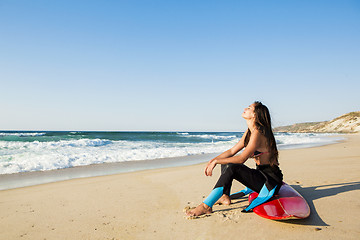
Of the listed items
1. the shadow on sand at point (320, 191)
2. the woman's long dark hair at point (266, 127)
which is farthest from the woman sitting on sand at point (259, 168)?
the shadow on sand at point (320, 191)

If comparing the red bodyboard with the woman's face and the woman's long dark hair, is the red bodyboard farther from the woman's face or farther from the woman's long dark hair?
the woman's face

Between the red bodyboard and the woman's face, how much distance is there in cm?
117

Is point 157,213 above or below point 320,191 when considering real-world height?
below

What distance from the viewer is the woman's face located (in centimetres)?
342

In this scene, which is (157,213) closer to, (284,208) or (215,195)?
(215,195)

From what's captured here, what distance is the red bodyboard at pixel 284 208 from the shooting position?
2.94 metres

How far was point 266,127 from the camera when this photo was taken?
3256 mm

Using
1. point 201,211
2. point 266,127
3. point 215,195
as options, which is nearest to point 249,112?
point 266,127

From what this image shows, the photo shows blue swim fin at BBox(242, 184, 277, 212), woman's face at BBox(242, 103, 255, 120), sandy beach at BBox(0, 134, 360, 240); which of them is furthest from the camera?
woman's face at BBox(242, 103, 255, 120)

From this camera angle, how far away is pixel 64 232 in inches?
121

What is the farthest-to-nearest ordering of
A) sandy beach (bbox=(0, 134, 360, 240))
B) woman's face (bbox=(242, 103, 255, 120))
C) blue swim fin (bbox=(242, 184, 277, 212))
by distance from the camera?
1. woman's face (bbox=(242, 103, 255, 120))
2. blue swim fin (bbox=(242, 184, 277, 212))
3. sandy beach (bbox=(0, 134, 360, 240))

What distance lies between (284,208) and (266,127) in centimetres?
109

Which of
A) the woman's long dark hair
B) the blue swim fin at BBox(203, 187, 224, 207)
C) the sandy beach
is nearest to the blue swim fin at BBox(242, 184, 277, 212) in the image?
the sandy beach

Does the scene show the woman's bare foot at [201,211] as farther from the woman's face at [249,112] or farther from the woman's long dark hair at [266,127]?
the woman's face at [249,112]
